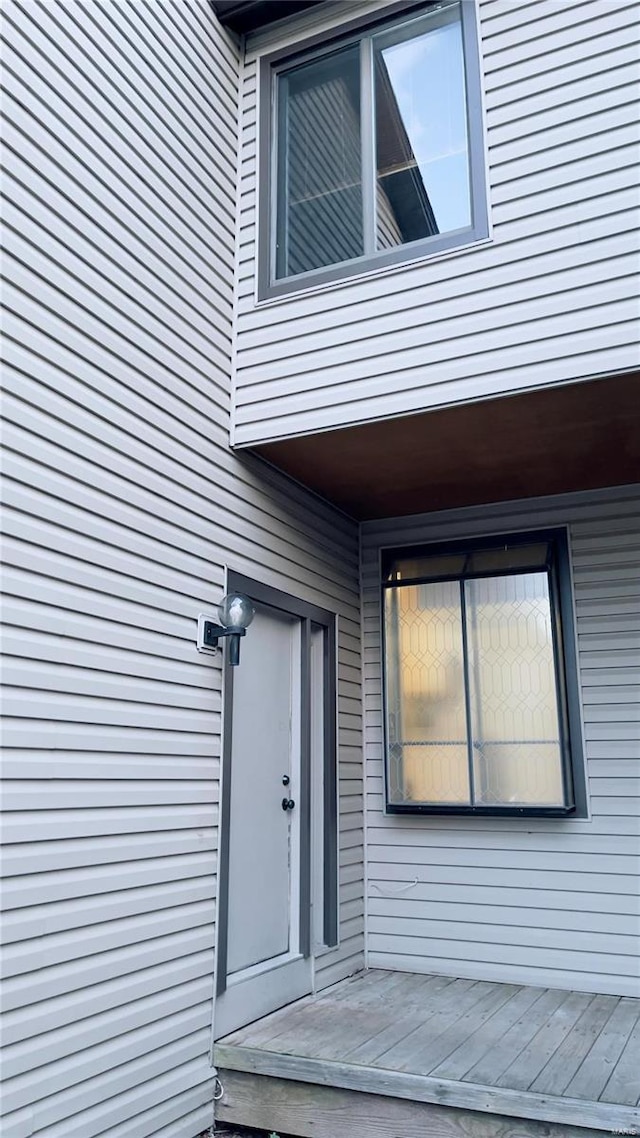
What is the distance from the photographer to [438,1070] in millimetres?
2840

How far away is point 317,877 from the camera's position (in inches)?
163

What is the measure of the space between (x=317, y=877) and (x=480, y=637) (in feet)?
4.99

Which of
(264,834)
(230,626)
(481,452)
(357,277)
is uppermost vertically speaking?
(357,277)

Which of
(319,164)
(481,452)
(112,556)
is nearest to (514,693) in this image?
(481,452)

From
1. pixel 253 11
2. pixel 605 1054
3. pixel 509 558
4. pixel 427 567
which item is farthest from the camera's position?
pixel 427 567

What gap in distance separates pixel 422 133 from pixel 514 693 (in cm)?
277

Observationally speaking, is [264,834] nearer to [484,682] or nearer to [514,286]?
[484,682]

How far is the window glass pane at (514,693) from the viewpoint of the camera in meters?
4.11

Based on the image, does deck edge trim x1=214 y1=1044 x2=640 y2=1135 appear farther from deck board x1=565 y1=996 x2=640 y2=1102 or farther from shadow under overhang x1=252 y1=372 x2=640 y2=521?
shadow under overhang x1=252 y1=372 x2=640 y2=521

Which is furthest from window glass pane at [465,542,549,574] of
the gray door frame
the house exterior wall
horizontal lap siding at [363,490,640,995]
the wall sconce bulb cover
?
the wall sconce bulb cover

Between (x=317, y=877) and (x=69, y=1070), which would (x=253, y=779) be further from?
(x=69, y=1070)

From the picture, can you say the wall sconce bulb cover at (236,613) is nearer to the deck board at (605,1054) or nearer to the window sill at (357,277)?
the window sill at (357,277)

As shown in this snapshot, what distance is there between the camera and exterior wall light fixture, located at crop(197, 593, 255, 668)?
128 inches

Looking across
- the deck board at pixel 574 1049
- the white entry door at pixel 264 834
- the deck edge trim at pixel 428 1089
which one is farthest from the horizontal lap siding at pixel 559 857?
the deck edge trim at pixel 428 1089
